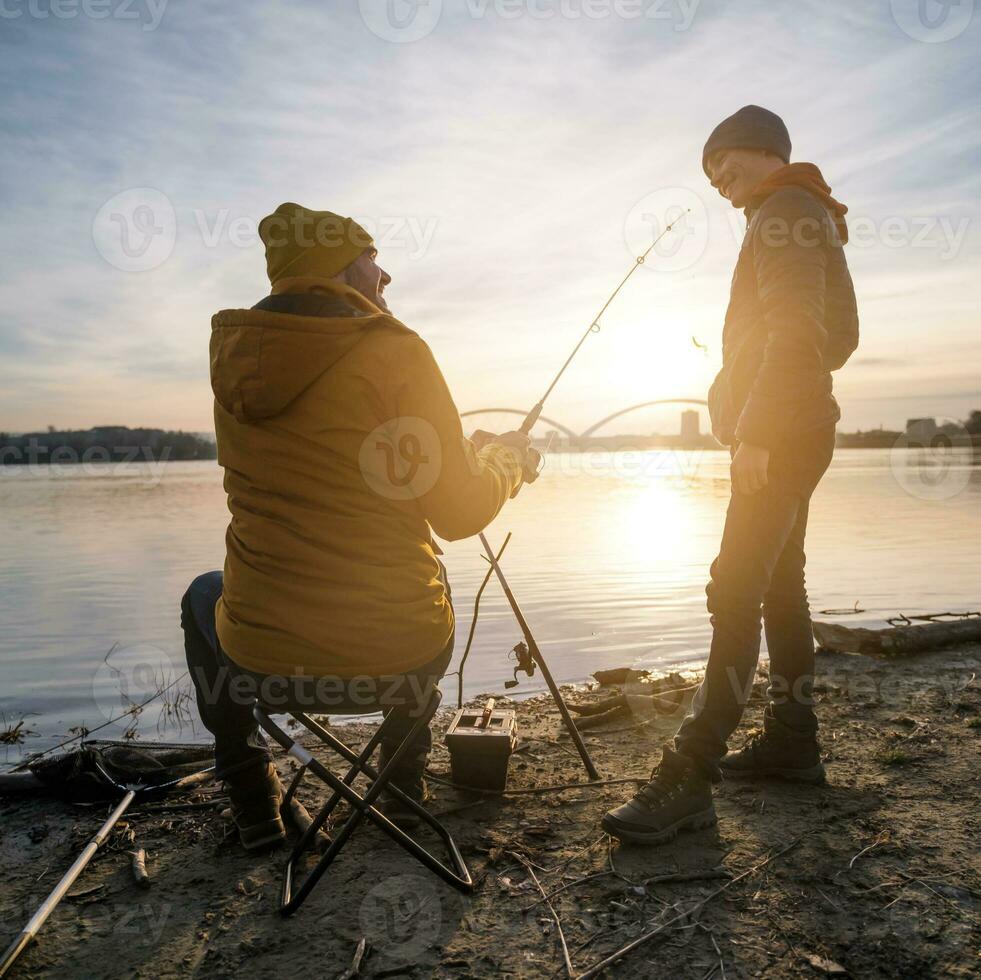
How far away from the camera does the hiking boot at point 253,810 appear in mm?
2625

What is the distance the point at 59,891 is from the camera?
2.29 meters


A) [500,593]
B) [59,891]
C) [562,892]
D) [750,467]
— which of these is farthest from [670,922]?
[500,593]

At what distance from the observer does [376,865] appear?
2.51 meters

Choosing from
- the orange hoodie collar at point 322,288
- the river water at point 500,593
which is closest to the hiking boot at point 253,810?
the orange hoodie collar at point 322,288

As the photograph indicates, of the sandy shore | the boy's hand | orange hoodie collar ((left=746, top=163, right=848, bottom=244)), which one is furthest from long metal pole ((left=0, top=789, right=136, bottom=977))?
orange hoodie collar ((left=746, top=163, right=848, bottom=244))

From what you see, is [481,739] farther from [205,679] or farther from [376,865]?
[205,679]

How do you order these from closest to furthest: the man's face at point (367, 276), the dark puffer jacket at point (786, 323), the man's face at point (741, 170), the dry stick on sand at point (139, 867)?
the man's face at point (367, 276) < the dry stick on sand at point (139, 867) < the dark puffer jacket at point (786, 323) < the man's face at point (741, 170)

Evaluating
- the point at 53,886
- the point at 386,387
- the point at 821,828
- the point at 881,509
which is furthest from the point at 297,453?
the point at 881,509

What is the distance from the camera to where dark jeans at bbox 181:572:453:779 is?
7.08 feet

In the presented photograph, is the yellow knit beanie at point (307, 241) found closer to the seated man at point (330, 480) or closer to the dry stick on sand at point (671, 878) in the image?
the seated man at point (330, 480)

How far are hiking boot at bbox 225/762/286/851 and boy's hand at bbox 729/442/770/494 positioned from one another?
2.02 meters

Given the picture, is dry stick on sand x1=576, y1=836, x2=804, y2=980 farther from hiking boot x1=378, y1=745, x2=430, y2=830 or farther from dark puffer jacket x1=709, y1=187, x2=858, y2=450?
dark puffer jacket x1=709, y1=187, x2=858, y2=450

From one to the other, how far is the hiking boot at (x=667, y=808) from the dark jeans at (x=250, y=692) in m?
0.79

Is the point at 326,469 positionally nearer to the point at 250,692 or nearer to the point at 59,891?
the point at 250,692
